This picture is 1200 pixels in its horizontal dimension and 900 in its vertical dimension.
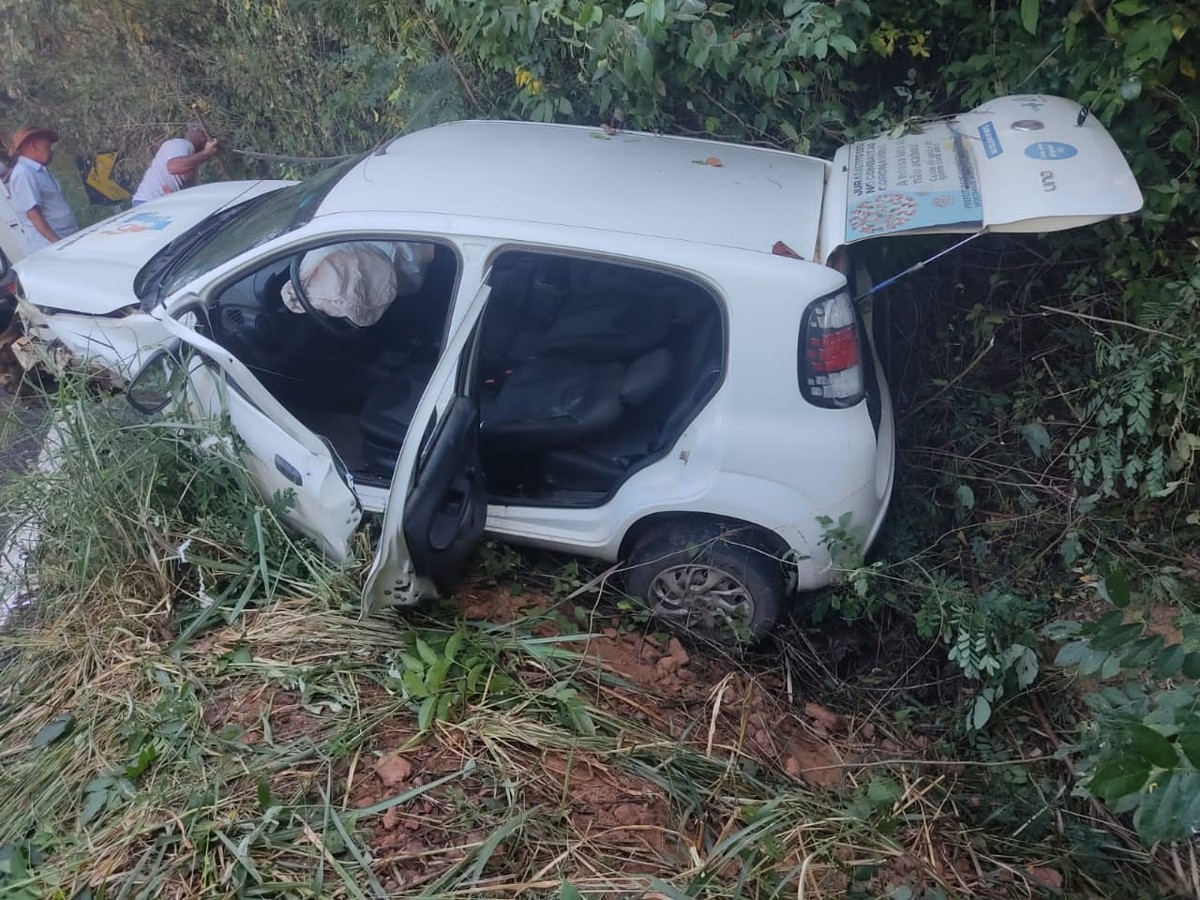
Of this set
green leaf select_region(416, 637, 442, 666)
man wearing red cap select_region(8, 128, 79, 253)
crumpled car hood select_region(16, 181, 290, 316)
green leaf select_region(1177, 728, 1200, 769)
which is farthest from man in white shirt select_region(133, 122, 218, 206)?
green leaf select_region(1177, 728, 1200, 769)

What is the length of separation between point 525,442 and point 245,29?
5404mm

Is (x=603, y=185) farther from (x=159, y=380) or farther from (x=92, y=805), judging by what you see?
(x=92, y=805)

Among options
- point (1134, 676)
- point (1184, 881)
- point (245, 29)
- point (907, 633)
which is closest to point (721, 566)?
point (907, 633)

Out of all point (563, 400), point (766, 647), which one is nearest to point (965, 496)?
point (766, 647)

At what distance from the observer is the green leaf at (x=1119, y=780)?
5.18 feet

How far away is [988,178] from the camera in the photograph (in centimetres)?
269

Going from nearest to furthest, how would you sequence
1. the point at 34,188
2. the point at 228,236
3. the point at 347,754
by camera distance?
the point at 347,754 < the point at 228,236 < the point at 34,188

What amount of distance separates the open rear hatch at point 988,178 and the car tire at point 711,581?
1020 millimetres

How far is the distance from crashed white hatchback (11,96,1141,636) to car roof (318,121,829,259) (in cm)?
1

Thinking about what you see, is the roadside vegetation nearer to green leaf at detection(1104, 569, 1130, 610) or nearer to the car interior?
green leaf at detection(1104, 569, 1130, 610)

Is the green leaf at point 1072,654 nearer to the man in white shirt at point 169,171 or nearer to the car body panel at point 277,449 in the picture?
the car body panel at point 277,449

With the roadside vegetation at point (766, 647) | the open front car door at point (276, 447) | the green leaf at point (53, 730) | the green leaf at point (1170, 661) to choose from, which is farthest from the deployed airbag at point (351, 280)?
the green leaf at point (1170, 661)

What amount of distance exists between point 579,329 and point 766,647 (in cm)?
143

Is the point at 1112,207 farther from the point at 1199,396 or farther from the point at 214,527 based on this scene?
the point at 214,527
